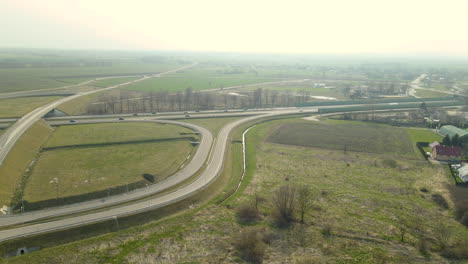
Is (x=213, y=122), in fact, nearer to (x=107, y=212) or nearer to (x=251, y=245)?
(x=107, y=212)

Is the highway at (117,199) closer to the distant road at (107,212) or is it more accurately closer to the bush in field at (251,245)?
the distant road at (107,212)

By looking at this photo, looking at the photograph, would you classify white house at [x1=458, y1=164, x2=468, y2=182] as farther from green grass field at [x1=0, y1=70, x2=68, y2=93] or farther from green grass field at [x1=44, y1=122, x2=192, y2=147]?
green grass field at [x1=0, y1=70, x2=68, y2=93]

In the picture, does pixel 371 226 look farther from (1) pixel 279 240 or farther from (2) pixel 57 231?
(2) pixel 57 231

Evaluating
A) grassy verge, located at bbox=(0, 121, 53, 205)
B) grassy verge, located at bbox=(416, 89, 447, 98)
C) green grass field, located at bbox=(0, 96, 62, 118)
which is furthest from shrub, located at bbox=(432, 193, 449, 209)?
grassy verge, located at bbox=(416, 89, 447, 98)

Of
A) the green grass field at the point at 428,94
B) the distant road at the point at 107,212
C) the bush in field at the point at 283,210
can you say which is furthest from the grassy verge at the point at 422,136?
the green grass field at the point at 428,94

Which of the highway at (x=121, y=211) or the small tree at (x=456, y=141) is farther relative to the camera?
the small tree at (x=456, y=141)

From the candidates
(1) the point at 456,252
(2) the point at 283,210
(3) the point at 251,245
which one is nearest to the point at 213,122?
(2) the point at 283,210
